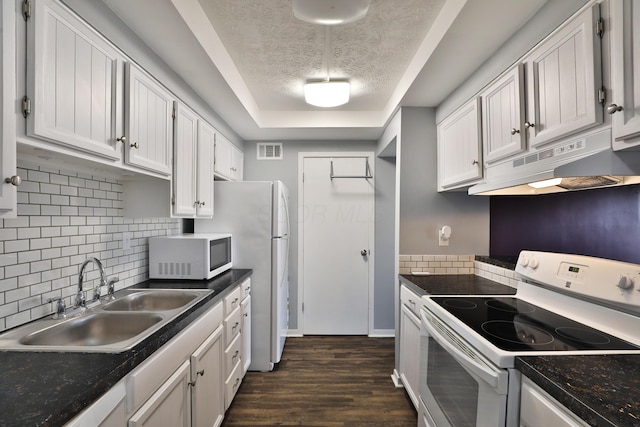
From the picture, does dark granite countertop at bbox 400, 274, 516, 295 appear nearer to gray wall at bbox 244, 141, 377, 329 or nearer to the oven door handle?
the oven door handle

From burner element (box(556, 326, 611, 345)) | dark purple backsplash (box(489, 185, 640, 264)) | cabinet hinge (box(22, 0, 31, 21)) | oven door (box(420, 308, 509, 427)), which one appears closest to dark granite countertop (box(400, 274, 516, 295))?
oven door (box(420, 308, 509, 427))

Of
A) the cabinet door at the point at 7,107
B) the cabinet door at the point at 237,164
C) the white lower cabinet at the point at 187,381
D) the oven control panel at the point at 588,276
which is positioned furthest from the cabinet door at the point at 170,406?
the cabinet door at the point at 237,164

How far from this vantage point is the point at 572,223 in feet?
5.85

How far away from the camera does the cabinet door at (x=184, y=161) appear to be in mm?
1919

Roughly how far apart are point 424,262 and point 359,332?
59.5 inches

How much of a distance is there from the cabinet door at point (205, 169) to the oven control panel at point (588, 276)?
A: 7.06ft

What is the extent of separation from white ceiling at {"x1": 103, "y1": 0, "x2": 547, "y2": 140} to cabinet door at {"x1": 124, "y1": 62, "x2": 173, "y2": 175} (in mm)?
221

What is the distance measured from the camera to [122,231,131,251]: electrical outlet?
1.92m

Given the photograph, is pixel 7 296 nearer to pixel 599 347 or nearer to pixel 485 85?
pixel 599 347

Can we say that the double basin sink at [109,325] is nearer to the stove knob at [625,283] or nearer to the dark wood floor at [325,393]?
the dark wood floor at [325,393]

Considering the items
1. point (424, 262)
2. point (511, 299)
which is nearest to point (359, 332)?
point (424, 262)

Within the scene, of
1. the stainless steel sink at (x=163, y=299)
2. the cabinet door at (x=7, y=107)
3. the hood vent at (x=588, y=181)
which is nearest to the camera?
the cabinet door at (x=7, y=107)

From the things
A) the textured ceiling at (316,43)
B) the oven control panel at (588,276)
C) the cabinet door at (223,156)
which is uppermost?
the textured ceiling at (316,43)

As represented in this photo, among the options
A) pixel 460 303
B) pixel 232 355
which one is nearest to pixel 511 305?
pixel 460 303
